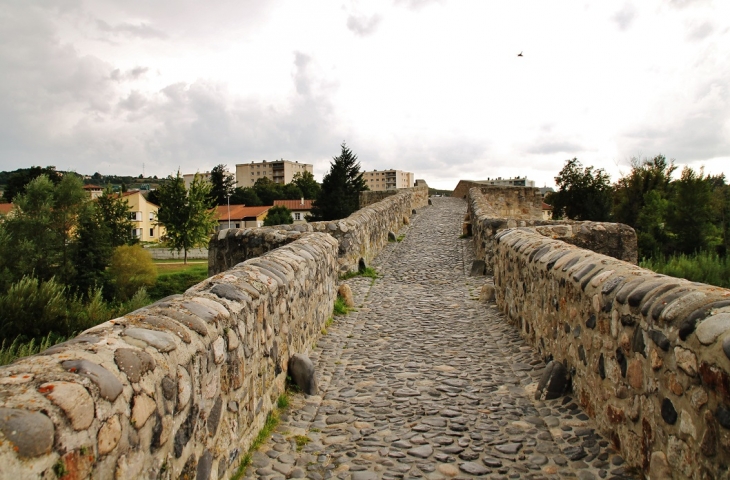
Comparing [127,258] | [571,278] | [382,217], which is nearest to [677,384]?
[571,278]

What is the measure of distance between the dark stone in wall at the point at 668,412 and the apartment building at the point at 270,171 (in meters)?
132

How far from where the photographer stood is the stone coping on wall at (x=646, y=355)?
2633 mm

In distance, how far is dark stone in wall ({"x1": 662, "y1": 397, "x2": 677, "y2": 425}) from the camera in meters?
2.97

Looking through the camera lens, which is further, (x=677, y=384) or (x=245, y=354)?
(x=245, y=354)

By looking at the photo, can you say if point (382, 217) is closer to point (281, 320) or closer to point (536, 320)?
point (536, 320)

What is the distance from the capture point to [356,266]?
1279 cm

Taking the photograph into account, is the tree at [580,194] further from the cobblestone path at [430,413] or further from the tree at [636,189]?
the cobblestone path at [430,413]

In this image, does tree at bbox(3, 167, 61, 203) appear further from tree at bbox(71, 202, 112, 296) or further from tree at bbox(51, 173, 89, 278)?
tree at bbox(71, 202, 112, 296)

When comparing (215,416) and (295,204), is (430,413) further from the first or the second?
(295,204)

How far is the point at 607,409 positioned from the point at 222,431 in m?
2.62

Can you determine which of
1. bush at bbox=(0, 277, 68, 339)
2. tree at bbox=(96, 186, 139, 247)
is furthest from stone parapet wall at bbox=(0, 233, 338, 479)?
tree at bbox=(96, 186, 139, 247)

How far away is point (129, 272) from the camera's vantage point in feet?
152

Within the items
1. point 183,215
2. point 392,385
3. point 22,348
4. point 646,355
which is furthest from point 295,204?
point 646,355

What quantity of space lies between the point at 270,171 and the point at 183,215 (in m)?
85.7
